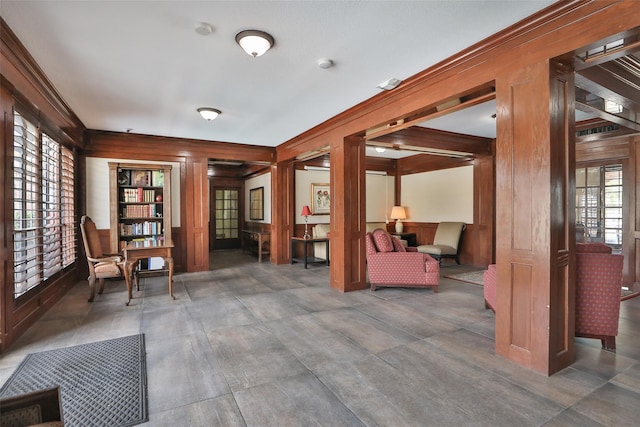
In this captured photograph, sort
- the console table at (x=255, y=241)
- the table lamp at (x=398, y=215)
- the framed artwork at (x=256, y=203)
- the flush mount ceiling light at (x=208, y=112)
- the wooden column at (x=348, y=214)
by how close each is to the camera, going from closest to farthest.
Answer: the flush mount ceiling light at (x=208, y=112)
the wooden column at (x=348, y=214)
the console table at (x=255, y=241)
the table lamp at (x=398, y=215)
the framed artwork at (x=256, y=203)

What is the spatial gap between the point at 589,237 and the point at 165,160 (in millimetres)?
7814

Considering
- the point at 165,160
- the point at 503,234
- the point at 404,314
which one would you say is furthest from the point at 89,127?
the point at 503,234

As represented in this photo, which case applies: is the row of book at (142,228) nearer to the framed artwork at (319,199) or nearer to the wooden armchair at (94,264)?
the wooden armchair at (94,264)

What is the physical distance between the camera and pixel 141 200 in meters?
6.04

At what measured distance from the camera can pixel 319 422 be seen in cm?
192

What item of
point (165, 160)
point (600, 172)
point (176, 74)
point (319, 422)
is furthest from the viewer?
point (165, 160)

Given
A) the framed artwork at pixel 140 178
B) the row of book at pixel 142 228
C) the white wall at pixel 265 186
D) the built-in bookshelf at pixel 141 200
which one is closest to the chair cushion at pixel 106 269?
the built-in bookshelf at pixel 141 200

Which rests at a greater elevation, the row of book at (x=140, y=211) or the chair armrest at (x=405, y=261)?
the row of book at (x=140, y=211)

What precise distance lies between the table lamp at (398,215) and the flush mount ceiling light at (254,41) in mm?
6496

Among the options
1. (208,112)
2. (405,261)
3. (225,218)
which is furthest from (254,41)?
(225,218)

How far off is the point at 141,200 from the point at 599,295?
6.62 m

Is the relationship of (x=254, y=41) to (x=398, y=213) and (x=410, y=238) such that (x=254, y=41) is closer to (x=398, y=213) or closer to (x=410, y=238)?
(x=398, y=213)

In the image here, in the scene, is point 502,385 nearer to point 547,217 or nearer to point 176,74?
point 547,217

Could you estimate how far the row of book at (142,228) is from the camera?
5938mm
